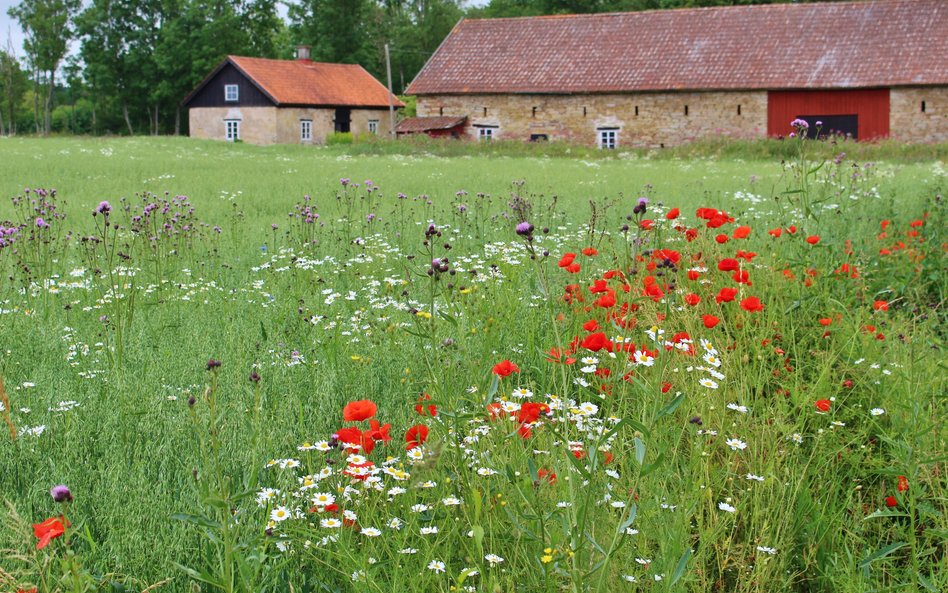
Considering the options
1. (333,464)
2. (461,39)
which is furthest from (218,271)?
(461,39)

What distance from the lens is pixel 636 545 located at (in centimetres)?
278

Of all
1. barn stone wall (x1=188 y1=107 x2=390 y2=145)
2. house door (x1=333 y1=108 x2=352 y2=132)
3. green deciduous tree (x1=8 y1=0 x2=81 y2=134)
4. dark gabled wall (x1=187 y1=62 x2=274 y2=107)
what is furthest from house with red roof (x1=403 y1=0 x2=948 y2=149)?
green deciduous tree (x1=8 y1=0 x2=81 y2=134)

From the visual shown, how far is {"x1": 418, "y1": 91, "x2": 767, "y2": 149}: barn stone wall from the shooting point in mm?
33031

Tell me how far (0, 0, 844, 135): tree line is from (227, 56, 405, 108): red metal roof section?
345 inches

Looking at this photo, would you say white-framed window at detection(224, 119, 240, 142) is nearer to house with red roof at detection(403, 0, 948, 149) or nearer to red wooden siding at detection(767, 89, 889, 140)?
house with red roof at detection(403, 0, 948, 149)

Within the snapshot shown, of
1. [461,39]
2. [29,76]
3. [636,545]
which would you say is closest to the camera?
[636,545]

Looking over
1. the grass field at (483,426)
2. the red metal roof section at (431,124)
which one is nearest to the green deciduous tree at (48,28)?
the red metal roof section at (431,124)

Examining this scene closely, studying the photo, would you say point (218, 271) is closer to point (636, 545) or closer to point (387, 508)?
point (387, 508)

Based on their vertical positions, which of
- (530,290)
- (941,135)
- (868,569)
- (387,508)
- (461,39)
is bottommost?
(868,569)

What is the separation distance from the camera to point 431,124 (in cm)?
3694

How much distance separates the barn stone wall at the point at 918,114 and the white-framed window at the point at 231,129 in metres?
33.0

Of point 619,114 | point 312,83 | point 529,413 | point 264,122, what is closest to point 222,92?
point 264,122

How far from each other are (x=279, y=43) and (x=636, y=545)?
7837 cm

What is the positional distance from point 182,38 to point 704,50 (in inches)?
1484
